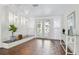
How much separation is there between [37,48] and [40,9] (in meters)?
0.67

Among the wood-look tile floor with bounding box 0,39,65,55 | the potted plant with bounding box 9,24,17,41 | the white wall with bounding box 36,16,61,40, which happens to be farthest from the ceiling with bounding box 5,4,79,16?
the wood-look tile floor with bounding box 0,39,65,55

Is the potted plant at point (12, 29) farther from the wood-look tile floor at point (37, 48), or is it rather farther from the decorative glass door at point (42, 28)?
the decorative glass door at point (42, 28)

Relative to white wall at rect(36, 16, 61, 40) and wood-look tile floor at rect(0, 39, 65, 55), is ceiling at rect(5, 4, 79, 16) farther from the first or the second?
wood-look tile floor at rect(0, 39, 65, 55)

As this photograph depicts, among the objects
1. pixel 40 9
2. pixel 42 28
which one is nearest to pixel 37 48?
pixel 42 28

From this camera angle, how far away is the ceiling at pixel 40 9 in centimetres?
211

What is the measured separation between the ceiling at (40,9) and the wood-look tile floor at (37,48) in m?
0.48

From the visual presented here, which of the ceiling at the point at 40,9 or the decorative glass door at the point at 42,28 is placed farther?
the decorative glass door at the point at 42,28

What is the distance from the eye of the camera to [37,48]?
216 cm

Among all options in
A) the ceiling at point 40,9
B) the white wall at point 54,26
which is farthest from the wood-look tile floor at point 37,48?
the ceiling at point 40,9

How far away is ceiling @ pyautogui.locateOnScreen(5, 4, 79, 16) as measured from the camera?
6.92 ft

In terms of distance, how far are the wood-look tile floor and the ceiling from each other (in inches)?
18.9

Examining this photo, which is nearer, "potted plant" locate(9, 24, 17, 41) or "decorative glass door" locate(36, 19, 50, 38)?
"potted plant" locate(9, 24, 17, 41)

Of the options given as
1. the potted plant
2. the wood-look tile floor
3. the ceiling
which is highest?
the ceiling
